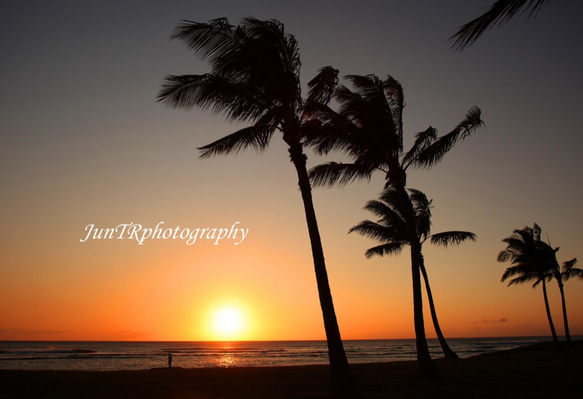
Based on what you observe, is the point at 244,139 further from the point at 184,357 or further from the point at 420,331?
the point at 184,357

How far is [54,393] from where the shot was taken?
12180 millimetres

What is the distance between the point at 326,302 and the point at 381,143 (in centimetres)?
667

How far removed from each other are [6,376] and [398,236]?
18.7m

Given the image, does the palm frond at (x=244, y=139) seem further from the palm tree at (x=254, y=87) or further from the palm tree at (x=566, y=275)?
the palm tree at (x=566, y=275)

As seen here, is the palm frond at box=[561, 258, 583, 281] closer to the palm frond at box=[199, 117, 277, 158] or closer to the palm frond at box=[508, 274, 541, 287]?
the palm frond at box=[508, 274, 541, 287]

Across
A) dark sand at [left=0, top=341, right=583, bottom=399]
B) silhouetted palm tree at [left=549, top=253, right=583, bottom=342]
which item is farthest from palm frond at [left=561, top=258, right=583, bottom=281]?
dark sand at [left=0, top=341, right=583, bottom=399]

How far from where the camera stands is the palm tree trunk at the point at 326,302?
9.45 m

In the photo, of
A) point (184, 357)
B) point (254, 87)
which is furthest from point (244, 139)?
point (184, 357)

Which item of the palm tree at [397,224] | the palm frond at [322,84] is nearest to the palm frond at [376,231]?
the palm tree at [397,224]

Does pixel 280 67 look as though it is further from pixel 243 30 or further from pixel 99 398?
pixel 99 398

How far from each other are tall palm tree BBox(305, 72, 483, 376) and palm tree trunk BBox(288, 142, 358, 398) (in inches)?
112

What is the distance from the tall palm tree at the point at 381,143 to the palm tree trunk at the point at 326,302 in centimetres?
285

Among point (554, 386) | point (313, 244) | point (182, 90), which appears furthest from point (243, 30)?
point (554, 386)

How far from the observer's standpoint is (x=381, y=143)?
572 inches
